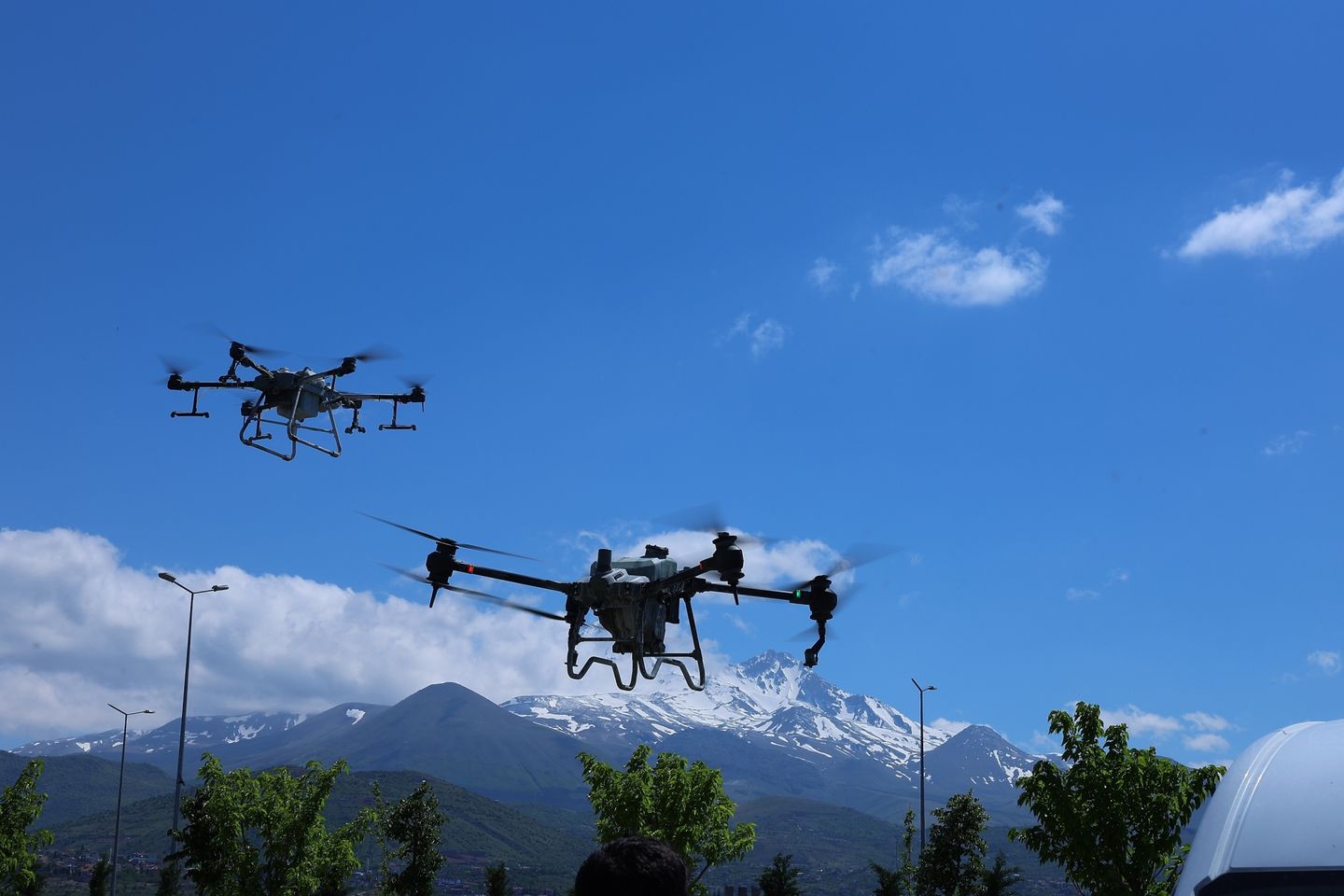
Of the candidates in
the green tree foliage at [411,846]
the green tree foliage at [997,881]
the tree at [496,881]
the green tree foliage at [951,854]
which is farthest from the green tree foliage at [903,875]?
the green tree foliage at [411,846]

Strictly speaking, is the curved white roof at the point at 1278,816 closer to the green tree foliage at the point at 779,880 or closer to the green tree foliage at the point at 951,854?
the green tree foliage at the point at 951,854

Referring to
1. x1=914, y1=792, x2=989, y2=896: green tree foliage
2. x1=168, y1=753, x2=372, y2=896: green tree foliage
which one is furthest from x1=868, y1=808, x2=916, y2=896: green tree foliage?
x1=168, y1=753, x2=372, y2=896: green tree foliage

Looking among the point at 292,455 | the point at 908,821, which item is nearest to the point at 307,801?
the point at 292,455

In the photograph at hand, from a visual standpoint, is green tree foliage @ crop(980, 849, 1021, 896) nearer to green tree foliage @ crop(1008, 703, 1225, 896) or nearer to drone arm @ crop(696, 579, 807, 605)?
green tree foliage @ crop(1008, 703, 1225, 896)

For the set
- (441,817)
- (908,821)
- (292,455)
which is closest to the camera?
(292,455)

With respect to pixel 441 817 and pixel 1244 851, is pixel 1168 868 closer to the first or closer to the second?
Answer: pixel 1244 851

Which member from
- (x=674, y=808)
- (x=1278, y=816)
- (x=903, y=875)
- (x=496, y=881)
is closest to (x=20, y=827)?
(x=674, y=808)
